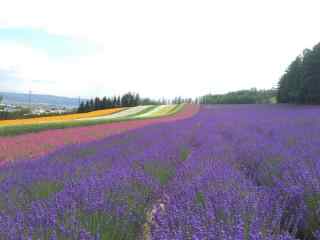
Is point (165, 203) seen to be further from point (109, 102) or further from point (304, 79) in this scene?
point (109, 102)

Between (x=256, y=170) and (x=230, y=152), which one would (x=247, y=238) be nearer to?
(x=256, y=170)

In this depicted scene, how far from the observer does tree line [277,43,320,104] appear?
3184cm

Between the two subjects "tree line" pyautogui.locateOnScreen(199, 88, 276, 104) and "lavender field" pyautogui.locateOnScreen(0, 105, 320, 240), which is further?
"tree line" pyautogui.locateOnScreen(199, 88, 276, 104)

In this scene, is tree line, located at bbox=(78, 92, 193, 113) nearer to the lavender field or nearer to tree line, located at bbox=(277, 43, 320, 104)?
tree line, located at bbox=(277, 43, 320, 104)

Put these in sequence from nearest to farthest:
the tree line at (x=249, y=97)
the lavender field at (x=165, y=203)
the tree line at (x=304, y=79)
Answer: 1. the lavender field at (x=165, y=203)
2. the tree line at (x=304, y=79)
3. the tree line at (x=249, y=97)

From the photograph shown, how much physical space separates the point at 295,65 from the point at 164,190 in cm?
3522

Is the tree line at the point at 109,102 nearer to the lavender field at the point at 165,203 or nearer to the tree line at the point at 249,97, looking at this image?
the tree line at the point at 249,97

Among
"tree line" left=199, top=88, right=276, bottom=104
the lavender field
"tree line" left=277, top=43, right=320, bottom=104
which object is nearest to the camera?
the lavender field

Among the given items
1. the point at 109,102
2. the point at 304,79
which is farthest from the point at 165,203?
the point at 109,102

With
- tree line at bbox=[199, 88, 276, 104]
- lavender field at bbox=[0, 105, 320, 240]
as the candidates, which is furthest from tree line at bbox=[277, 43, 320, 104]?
lavender field at bbox=[0, 105, 320, 240]

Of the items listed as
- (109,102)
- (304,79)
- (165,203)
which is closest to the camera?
(165,203)

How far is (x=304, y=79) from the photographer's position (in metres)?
32.7

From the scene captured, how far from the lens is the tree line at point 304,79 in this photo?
31844 mm

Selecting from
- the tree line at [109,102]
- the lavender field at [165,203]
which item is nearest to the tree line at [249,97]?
the tree line at [109,102]
